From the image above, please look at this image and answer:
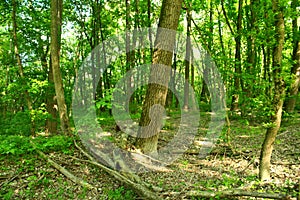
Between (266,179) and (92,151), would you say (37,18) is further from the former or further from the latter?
(266,179)

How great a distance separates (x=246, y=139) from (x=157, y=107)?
3727 millimetres

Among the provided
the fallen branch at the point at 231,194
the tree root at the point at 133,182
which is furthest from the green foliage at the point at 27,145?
the fallen branch at the point at 231,194

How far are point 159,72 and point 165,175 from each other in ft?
7.82

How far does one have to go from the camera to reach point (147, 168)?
549 centimetres

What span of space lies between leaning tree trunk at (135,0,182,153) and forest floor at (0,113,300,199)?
913 millimetres

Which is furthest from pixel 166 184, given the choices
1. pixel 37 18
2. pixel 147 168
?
pixel 37 18

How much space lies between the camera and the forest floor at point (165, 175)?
4371mm

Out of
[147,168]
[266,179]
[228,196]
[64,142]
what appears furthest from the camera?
[64,142]

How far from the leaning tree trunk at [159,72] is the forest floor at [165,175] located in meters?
0.91

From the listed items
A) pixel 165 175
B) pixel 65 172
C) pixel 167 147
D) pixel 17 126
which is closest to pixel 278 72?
pixel 165 175

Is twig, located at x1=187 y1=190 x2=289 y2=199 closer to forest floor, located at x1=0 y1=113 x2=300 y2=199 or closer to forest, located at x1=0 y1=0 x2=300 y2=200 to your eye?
forest, located at x1=0 y1=0 x2=300 y2=200

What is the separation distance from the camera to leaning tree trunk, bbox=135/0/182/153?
566 centimetres

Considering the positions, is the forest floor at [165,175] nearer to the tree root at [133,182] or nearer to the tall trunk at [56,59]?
the tree root at [133,182]

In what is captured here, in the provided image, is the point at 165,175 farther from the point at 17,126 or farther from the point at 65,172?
the point at 17,126
